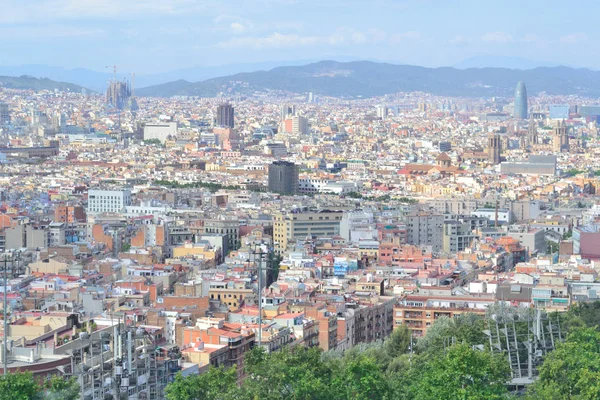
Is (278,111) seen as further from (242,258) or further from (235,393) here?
(235,393)

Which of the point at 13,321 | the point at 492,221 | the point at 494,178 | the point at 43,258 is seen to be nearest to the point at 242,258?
the point at 43,258

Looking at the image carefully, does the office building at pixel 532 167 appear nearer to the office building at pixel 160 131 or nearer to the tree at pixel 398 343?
the office building at pixel 160 131

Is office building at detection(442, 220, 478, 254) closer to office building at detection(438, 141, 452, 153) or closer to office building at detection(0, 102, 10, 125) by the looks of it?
office building at detection(438, 141, 452, 153)

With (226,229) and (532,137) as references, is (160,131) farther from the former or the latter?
(226,229)

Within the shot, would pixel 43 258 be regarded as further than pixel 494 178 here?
No

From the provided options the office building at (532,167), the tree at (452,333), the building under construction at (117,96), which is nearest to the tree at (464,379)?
the tree at (452,333)
